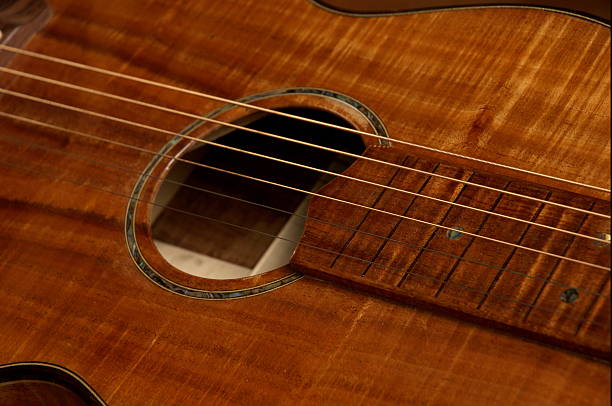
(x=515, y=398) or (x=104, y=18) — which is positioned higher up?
(x=104, y=18)

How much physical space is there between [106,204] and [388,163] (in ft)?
1.40

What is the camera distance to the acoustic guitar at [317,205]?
38.0 inches

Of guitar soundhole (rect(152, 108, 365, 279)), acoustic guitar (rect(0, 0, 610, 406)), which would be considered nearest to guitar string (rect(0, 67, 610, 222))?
acoustic guitar (rect(0, 0, 610, 406))

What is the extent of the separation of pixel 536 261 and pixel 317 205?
0.99 ft

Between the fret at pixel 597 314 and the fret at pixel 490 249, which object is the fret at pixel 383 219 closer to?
the fret at pixel 490 249

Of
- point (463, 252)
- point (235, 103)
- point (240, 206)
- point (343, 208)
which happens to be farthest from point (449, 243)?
point (240, 206)

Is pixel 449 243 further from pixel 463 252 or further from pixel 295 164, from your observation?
pixel 295 164

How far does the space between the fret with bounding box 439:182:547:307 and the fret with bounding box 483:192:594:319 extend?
1cm

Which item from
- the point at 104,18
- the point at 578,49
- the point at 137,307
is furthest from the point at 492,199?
the point at 104,18

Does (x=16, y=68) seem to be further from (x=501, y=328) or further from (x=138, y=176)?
(x=501, y=328)

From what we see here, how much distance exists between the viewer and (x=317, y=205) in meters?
1.12

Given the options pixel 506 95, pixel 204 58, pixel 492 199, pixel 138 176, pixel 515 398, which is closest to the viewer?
pixel 515 398

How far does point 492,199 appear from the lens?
40.9 inches

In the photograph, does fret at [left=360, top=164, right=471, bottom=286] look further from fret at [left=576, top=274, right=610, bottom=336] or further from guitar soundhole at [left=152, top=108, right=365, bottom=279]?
guitar soundhole at [left=152, top=108, right=365, bottom=279]
